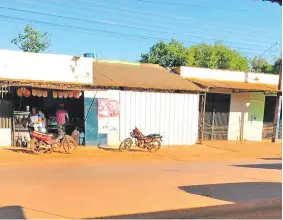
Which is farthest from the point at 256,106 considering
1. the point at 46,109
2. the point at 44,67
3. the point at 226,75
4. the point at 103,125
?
the point at 44,67

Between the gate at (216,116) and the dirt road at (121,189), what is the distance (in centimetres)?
909

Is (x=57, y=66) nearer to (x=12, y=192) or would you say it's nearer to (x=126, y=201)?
(x=12, y=192)

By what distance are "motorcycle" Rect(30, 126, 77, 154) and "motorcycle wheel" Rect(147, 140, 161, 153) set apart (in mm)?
3188

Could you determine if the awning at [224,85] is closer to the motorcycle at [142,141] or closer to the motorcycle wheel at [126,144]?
the motorcycle at [142,141]

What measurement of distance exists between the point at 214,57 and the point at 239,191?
97.5 feet

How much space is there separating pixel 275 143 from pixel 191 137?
6.09 m

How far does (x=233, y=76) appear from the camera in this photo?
20438mm

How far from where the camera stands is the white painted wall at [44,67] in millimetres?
13250

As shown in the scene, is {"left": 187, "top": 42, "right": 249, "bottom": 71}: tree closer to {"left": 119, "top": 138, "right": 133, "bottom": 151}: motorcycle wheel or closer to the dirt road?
{"left": 119, "top": 138, "right": 133, "bottom": 151}: motorcycle wheel

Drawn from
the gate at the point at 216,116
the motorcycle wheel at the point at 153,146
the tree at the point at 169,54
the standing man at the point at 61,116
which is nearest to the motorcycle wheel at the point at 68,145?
the standing man at the point at 61,116

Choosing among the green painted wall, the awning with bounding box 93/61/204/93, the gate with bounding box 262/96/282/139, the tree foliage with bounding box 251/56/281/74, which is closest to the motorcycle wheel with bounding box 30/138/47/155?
the awning with bounding box 93/61/204/93

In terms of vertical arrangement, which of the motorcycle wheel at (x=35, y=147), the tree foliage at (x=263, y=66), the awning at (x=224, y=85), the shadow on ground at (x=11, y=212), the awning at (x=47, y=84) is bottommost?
the motorcycle wheel at (x=35, y=147)

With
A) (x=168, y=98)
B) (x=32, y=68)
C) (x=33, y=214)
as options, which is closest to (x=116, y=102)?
(x=168, y=98)

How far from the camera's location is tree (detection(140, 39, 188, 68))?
112 ft
